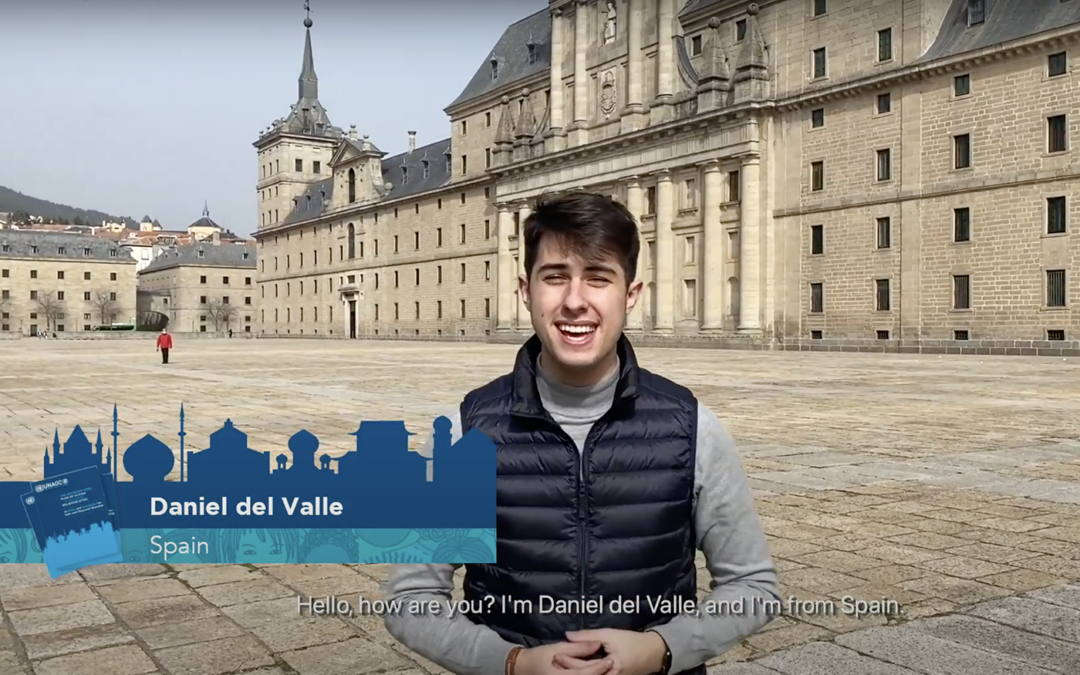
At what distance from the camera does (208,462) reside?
2.59 m

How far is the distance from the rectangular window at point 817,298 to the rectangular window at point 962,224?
6027 mm

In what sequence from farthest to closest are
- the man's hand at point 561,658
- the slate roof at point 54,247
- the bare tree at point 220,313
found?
the bare tree at point 220,313
the slate roof at point 54,247
the man's hand at point 561,658

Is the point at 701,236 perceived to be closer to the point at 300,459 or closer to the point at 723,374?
the point at 723,374

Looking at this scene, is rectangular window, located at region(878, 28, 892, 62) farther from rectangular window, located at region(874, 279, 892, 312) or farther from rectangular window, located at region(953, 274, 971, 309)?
rectangular window, located at region(953, 274, 971, 309)

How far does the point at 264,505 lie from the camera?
2664mm

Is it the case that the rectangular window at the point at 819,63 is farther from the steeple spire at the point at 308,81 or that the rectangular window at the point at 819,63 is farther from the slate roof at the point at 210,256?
the slate roof at the point at 210,256

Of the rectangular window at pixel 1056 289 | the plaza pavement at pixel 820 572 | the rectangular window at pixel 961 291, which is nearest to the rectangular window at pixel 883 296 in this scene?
the rectangular window at pixel 961 291

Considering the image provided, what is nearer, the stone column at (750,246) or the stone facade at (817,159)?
the stone facade at (817,159)

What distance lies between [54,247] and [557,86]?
86454mm

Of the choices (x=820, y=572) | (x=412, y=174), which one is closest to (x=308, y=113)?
(x=412, y=174)

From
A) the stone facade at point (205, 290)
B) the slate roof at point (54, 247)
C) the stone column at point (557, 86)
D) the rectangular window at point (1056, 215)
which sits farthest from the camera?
the stone facade at point (205, 290)

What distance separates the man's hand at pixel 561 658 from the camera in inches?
79.7

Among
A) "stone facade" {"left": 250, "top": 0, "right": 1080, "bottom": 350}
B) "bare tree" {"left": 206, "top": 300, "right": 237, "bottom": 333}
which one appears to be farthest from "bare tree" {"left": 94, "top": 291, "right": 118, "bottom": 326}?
"stone facade" {"left": 250, "top": 0, "right": 1080, "bottom": 350}

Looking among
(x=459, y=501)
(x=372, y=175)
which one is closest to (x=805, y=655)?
(x=459, y=501)
